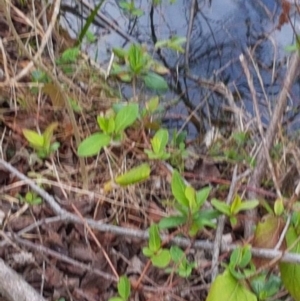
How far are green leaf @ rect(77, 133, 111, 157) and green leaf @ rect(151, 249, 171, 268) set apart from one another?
0.81 ft

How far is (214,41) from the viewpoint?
2.06 m

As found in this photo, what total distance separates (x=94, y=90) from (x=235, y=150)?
0.48m

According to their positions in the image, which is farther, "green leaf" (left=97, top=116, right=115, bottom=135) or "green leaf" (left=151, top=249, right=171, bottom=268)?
"green leaf" (left=97, top=116, right=115, bottom=135)

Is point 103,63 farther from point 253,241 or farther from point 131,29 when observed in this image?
point 253,241

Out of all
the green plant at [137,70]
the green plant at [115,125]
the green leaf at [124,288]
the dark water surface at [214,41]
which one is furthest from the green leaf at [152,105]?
the green leaf at [124,288]

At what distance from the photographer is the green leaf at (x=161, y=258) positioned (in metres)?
1.12

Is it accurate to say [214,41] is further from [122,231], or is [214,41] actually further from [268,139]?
[122,231]

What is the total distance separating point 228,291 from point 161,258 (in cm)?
17

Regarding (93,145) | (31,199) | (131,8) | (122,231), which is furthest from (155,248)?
(131,8)

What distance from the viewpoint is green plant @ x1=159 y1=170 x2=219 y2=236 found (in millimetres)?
1104

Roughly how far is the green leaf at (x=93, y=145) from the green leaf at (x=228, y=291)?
14.9 inches

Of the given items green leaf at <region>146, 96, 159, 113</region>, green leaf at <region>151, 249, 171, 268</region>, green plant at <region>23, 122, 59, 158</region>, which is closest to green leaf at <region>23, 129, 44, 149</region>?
green plant at <region>23, 122, 59, 158</region>

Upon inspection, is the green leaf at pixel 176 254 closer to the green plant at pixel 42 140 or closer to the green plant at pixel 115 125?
the green plant at pixel 115 125

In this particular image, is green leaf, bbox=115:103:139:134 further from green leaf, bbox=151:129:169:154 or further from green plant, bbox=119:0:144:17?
green plant, bbox=119:0:144:17
